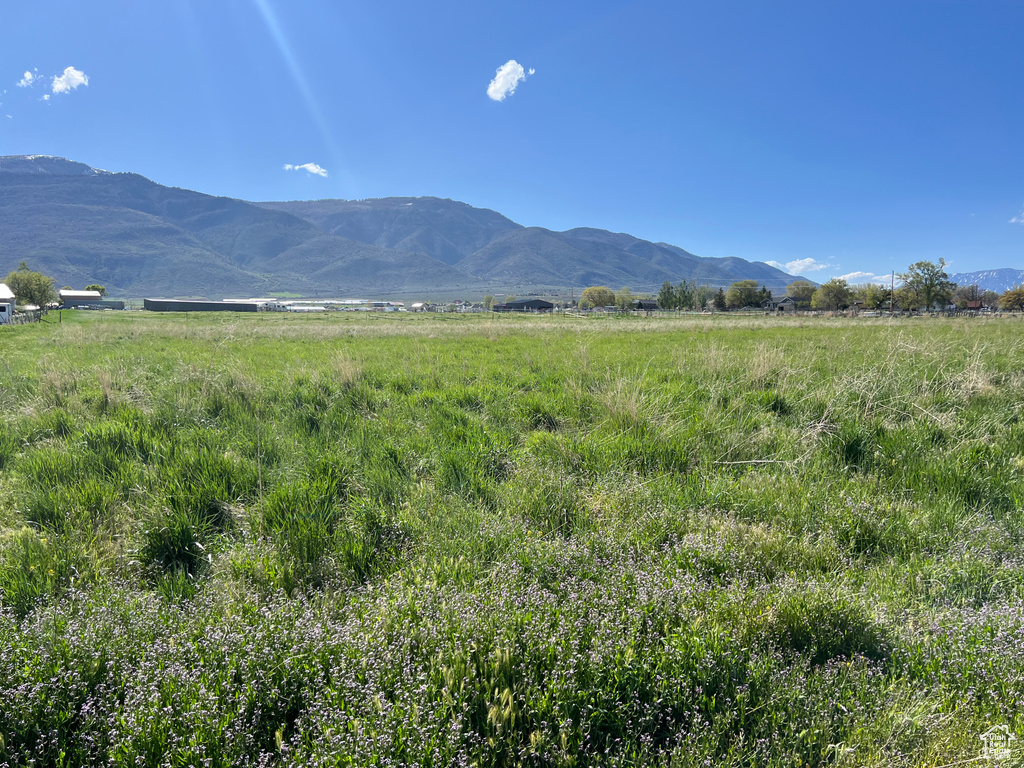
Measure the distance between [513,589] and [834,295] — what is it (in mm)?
122805

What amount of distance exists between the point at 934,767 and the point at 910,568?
1685 millimetres

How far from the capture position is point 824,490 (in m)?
3.91

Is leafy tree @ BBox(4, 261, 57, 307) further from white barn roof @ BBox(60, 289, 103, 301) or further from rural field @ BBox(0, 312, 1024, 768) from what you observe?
rural field @ BBox(0, 312, 1024, 768)

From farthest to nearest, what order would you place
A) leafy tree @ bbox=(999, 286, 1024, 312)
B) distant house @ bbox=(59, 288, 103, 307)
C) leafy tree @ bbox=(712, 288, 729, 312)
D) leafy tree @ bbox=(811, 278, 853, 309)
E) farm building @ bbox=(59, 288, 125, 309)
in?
farm building @ bbox=(59, 288, 125, 309) → distant house @ bbox=(59, 288, 103, 307) → leafy tree @ bbox=(712, 288, 729, 312) → leafy tree @ bbox=(811, 278, 853, 309) → leafy tree @ bbox=(999, 286, 1024, 312)

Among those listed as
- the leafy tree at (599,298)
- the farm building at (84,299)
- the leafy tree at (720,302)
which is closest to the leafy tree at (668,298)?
the leafy tree at (720,302)

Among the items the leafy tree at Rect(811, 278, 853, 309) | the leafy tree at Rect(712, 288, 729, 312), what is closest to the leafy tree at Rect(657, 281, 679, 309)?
the leafy tree at Rect(712, 288, 729, 312)

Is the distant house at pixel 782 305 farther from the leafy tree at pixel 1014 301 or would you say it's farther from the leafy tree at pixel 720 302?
the leafy tree at pixel 1014 301

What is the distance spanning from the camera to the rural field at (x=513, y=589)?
179cm

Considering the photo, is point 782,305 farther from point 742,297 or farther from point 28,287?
point 28,287

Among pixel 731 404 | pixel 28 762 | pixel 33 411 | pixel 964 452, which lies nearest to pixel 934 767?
pixel 28 762

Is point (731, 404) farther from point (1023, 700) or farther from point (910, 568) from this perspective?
point (1023, 700)

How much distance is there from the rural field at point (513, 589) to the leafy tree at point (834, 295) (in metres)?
117

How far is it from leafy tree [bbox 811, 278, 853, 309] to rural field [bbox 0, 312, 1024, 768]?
382 ft

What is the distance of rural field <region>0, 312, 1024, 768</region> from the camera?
1788 mm
